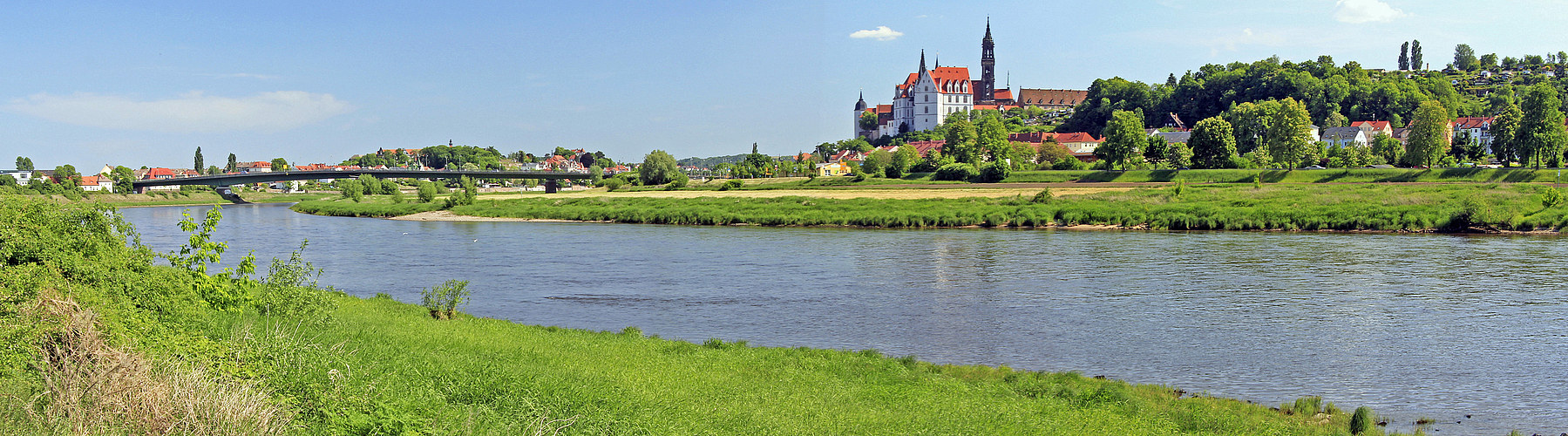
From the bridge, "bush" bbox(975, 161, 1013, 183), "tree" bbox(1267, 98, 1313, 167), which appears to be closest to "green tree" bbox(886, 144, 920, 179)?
"bush" bbox(975, 161, 1013, 183)

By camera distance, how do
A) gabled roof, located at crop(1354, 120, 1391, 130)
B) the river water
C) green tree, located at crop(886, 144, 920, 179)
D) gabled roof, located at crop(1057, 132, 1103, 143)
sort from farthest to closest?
gabled roof, located at crop(1057, 132, 1103, 143) → gabled roof, located at crop(1354, 120, 1391, 130) → green tree, located at crop(886, 144, 920, 179) → the river water

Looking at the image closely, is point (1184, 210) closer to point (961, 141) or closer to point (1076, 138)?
point (961, 141)

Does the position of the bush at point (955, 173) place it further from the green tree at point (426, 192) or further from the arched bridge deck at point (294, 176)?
the arched bridge deck at point (294, 176)

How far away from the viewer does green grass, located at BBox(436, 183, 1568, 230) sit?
47.9 m

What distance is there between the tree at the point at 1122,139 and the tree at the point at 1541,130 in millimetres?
25802

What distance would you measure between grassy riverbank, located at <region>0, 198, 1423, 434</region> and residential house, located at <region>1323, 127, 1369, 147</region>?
124192mm

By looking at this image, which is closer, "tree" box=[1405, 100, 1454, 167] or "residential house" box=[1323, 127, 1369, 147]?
"tree" box=[1405, 100, 1454, 167]

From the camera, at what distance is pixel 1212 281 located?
1134 inches

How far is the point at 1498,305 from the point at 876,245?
24.1 metres

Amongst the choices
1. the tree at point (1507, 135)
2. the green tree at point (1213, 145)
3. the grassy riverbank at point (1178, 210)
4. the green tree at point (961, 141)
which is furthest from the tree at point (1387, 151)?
the green tree at point (961, 141)

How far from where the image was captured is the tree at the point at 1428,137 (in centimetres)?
7225

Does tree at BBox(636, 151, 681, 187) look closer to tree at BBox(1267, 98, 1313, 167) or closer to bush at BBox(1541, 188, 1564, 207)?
tree at BBox(1267, 98, 1313, 167)

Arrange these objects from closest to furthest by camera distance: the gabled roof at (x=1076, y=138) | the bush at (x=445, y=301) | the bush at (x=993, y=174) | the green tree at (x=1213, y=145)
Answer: the bush at (x=445, y=301) < the green tree at (x=1213, y=145) < the bush at (x=993, y=174) < the gabled roof at (x=1076, y=138)

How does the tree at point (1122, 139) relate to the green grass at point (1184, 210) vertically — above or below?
above
